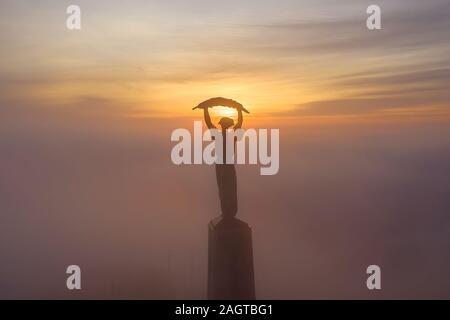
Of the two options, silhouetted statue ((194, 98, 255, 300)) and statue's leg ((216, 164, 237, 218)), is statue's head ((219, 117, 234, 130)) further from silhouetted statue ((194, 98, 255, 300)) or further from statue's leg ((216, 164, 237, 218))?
statue's leg ((216, 164, 237, 218))

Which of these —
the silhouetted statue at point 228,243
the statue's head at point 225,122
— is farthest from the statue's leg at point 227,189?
the statue's head at point 225,122

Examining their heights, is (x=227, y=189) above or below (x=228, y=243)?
above

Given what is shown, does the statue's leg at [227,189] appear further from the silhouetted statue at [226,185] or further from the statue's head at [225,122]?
the statue's head at [225,122]

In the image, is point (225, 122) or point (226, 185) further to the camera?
point (226, 185)

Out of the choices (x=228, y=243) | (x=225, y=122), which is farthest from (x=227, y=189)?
(x=225, y=122)

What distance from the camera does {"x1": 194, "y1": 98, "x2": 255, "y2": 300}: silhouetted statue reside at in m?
3.88

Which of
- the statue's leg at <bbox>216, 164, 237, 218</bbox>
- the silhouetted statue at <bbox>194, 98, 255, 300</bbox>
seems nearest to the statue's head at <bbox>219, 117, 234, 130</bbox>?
the silhouetted statue at <bbox>194, 98, 255, 300</bbox>

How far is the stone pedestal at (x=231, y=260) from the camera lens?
153 inches

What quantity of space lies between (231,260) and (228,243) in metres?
0.13

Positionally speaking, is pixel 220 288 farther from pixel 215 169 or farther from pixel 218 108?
pixel 218 108

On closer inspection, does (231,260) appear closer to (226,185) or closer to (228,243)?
(228,243)

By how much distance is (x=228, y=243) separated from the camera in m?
3.89
